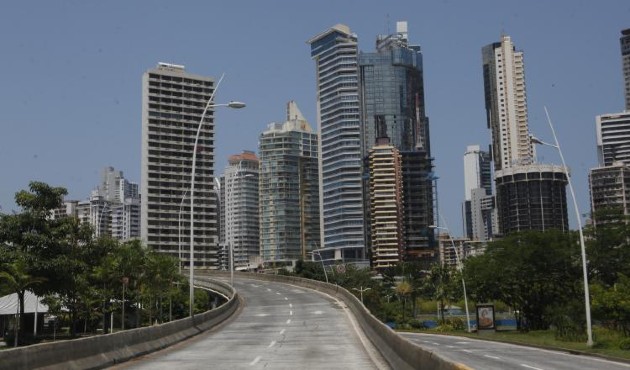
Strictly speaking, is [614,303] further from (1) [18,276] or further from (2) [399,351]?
(1) [18,276]

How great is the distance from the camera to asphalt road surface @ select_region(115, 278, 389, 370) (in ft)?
63.8

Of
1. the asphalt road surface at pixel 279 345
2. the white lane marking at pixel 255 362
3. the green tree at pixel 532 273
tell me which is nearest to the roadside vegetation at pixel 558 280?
the green tree at pixel 532 273

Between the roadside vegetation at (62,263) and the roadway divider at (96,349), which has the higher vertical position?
the roadside vegetation at (62,263)

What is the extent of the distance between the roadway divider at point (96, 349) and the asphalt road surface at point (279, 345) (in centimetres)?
47

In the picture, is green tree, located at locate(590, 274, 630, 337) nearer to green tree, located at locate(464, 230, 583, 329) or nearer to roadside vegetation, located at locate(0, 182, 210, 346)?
green tree, located at locate(464, 230, 583, 329)

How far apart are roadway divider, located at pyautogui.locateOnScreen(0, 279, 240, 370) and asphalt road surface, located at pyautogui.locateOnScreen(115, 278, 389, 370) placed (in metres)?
0.47

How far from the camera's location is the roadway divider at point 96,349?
14.2 m

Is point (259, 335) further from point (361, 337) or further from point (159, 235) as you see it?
point (159, 235)

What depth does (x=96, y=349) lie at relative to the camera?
1839 cm

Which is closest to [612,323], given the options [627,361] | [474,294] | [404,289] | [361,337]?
[474,294]

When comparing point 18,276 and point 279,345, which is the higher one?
point 18,276

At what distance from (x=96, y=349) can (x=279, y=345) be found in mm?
8993

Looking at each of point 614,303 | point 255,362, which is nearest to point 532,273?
point 614,303

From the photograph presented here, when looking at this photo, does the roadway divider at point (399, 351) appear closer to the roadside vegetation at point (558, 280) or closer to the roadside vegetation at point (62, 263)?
the roadside vegetation at point (62, 263)
